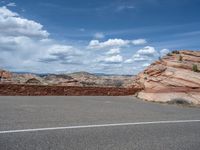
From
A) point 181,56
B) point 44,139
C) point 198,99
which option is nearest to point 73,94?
point 198,99

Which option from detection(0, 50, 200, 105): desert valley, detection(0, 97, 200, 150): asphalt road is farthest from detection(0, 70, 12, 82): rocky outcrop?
detection(0, 97, 200, 150): asphalt road

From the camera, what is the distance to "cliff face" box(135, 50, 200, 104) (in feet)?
65.1

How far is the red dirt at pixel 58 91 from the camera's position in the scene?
1917cm

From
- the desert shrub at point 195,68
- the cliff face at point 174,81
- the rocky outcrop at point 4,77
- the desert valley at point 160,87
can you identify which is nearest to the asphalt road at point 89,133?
the desert valley at point 160,87

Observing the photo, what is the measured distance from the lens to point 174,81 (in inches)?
852

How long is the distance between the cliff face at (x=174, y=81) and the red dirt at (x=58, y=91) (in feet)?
5.28

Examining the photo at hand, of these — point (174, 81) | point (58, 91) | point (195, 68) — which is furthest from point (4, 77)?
point (195, 68)

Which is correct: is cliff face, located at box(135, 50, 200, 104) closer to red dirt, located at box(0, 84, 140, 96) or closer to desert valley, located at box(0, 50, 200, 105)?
desert valley, located at box(0, 50, 200, 105)

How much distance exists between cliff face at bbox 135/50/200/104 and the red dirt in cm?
161

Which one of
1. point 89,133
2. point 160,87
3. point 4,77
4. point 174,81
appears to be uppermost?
point 4,77

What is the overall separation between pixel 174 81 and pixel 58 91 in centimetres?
755

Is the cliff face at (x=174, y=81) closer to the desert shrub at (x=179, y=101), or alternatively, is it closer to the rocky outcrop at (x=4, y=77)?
the desert shrub at (x=179, y=101)

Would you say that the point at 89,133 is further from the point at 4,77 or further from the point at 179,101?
the point at 4,77

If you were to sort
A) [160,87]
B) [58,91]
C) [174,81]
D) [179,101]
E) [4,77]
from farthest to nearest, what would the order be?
[4,77], [160,87], [174,81], [58,91], [179,101]
